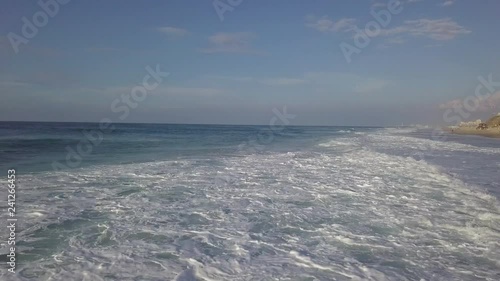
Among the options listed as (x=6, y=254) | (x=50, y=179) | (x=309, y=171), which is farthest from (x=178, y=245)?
(x=309, y=171)

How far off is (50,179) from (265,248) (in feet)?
29.4

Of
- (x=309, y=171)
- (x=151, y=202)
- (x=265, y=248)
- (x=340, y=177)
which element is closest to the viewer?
(x=265, y=248)

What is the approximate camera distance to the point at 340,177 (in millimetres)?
11797

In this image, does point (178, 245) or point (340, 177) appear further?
point (340, 177)

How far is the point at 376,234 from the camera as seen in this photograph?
18.9 feet

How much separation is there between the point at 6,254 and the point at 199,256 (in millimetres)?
2830

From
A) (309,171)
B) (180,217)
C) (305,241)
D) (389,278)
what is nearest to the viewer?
(389,278)

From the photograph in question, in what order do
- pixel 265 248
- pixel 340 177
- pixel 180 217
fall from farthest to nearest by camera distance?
1. pixel 340 177
2. pixel 180 217
3. pixel 265 248

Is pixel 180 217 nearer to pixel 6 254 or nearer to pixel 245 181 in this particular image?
pixel 6 254

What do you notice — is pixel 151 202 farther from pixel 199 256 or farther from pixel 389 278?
pixel 389 278

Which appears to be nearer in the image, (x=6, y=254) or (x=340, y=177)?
(x=6, y=254)

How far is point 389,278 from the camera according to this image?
413cm

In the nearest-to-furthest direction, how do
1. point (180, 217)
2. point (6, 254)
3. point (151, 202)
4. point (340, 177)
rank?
point (6, 254)
point (180, 217)
point (151, 202)
point (340, 177)

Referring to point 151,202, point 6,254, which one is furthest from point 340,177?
point 6,254
